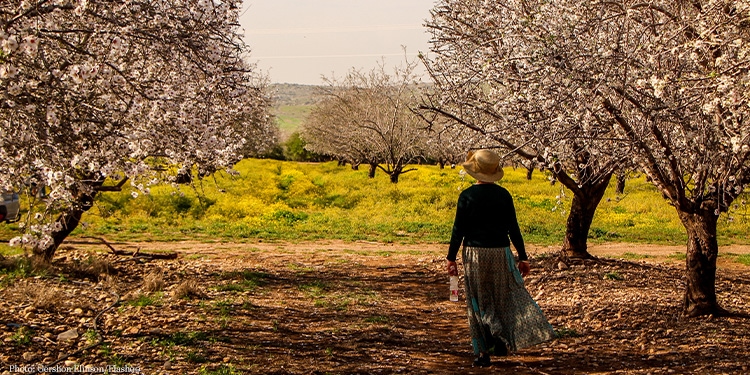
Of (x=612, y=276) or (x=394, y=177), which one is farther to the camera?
(x=394, y=177)

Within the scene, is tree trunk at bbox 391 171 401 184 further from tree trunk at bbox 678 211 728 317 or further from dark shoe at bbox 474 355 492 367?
dark shoe at bbox 474 355 492 367

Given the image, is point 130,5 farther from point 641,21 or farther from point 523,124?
point 641,21

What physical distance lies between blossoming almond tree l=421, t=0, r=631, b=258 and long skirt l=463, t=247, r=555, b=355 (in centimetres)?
139

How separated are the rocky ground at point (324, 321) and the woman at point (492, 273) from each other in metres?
0.34

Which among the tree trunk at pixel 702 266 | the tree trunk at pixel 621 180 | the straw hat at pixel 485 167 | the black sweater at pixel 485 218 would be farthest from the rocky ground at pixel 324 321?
the straw hat at pixel 485 167

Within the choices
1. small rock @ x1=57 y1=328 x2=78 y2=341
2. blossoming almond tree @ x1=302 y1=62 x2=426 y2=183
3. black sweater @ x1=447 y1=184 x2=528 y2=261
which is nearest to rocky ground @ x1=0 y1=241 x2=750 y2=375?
small rock @ x1=57 y1=328 x2=78 y2=341

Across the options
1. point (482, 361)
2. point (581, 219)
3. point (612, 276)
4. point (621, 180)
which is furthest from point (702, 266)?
point (621, 180)

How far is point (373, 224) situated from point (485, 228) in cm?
1586

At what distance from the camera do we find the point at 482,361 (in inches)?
261

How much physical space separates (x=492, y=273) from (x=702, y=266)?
3695mm

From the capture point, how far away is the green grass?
64.6 feet

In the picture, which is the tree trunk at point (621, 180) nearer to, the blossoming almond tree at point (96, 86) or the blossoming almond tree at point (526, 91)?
the blossoming almond tree at point (526, 91)

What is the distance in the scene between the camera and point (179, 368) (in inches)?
249

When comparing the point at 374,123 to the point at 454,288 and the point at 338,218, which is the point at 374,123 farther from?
the point at 454,288
